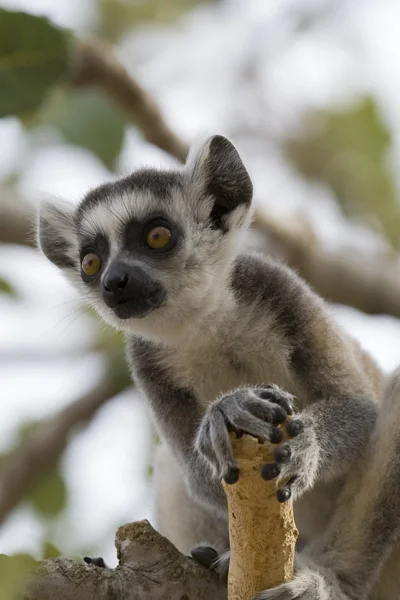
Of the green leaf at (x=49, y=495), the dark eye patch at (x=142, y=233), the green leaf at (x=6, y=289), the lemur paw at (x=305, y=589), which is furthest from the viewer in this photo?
the green leaf at (x=49, y=495)

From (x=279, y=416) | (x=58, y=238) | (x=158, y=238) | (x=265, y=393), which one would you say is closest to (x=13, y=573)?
(x=279, y=416)

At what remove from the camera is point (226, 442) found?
11.6ft

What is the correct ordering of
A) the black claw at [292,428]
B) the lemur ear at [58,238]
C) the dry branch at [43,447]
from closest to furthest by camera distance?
the black claw at [292,428] → the lemur ear at [58,238] → the dry branch at [43,447]

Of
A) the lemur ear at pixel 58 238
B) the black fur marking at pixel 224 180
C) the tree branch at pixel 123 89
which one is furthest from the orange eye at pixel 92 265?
the tree branch at pixel 123 89

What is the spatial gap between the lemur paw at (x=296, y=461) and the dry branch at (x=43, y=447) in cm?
304

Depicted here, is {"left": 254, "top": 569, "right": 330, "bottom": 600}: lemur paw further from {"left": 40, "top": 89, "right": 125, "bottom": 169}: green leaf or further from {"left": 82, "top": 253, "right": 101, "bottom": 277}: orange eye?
{"left": 40, "top": 89, "right": 125, "bottom": 169}: green leaf

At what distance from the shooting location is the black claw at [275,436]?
11.0ft

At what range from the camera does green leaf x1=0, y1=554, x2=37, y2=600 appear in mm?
2082

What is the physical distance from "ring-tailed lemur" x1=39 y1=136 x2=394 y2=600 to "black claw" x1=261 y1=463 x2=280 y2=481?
92 cm

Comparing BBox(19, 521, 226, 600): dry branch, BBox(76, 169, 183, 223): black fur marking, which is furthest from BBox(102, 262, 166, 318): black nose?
BBox(19, 521, 226, 600): dry branch

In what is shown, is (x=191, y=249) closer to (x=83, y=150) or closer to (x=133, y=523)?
(x=133, y=523)

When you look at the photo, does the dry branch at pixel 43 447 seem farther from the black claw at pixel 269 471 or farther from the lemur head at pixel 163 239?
the black claw at pixel 269 471

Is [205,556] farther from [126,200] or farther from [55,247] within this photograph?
[55,247]

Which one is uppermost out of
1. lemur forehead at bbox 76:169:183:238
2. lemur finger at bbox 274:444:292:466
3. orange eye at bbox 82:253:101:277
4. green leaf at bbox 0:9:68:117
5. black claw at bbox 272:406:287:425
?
green leaf at bbox 0:9:68:117
